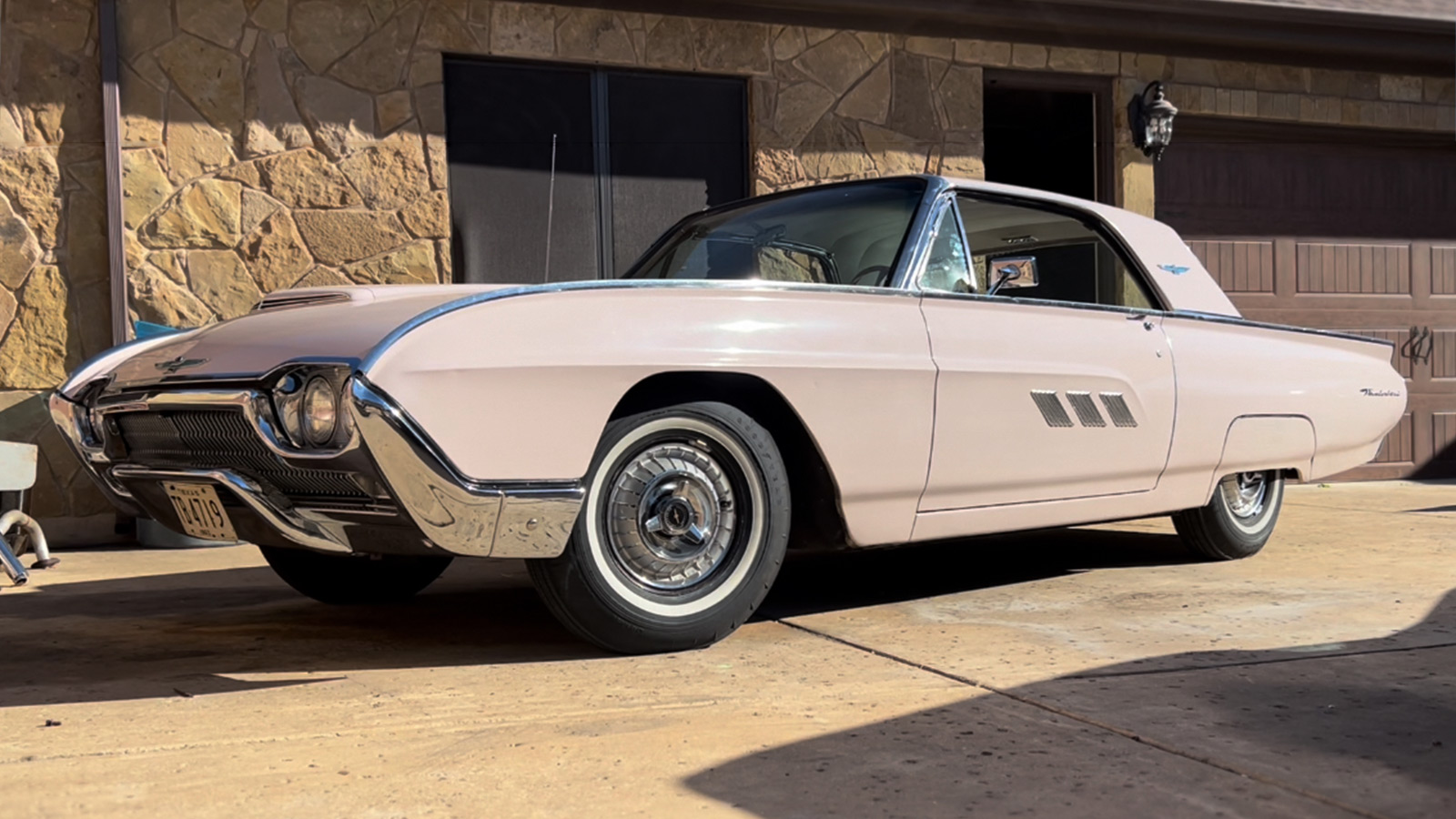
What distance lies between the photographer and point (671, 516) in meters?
3.62

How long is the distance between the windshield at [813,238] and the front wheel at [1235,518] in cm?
182

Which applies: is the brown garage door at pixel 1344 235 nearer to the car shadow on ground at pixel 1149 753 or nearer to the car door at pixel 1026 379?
the car door at pixel 1026 379

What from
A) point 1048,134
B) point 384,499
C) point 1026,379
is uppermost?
point 1048,134

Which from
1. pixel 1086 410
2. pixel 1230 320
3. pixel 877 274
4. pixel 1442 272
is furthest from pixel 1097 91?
pixel 877 274

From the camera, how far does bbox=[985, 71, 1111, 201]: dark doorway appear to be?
9.97m

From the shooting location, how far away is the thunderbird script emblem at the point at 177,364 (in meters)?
3.53

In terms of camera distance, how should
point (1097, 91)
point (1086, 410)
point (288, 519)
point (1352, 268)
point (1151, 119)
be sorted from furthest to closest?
point (1352, 268)
point (1097, 91)
point (1151, 119)
point (1086, 410)
point (288, 519)

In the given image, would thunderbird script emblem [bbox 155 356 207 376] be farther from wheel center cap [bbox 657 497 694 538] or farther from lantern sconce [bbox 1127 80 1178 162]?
lantern sconce [bbox 1127 80 1178 162]

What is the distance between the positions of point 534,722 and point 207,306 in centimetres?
529

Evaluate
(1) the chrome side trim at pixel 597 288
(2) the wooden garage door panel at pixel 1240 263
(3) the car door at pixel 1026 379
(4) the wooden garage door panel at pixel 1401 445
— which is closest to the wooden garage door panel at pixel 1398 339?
(4) the wooden garage door panel at pixel 1401 445

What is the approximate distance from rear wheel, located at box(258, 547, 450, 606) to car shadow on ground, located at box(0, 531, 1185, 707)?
69 mm

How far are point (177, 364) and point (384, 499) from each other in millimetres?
804

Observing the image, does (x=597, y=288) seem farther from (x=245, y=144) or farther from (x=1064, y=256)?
(x=245, y=144)

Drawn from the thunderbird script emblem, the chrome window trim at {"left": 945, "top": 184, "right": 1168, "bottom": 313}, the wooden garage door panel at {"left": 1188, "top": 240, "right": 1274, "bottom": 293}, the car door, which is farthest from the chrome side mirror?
the wooden garage door panel at {"left": 1188, "top": 240, "right": 1274, "bottom": 293}
